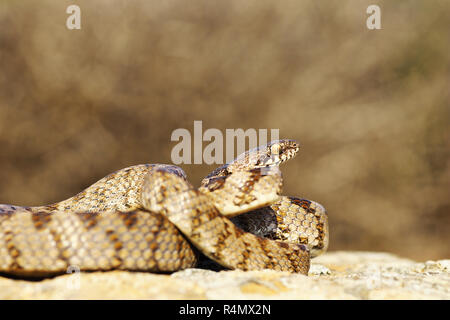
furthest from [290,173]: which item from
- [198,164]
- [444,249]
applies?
[444,249]

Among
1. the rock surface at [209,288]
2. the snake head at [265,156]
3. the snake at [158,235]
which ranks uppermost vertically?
the snake head at [265,156]

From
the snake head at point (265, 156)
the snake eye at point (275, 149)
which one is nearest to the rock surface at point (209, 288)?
the snake head at point (265, 156)

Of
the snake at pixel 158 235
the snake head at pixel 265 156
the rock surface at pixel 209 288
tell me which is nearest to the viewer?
the rock surface at pixel 209 288

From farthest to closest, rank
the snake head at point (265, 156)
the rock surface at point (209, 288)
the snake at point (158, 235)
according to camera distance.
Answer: the snake head at point (265, 156) → the snake at point (158, 235) → the rock surface at point (209, 288)

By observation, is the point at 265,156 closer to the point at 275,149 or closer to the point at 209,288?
the point at 275,149

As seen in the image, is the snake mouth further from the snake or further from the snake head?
the snake

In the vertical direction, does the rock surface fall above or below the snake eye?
below

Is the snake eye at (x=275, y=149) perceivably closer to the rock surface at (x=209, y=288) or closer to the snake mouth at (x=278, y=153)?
the snake mouth at (x=278, y=153)

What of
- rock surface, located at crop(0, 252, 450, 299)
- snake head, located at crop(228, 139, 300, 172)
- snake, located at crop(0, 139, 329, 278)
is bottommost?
rock surface, located at crop(0, 252, 450, 299)

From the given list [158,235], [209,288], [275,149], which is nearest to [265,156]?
[275,149]

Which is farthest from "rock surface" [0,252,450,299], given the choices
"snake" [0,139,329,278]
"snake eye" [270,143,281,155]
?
"snake eye" [270,143,281,155]
